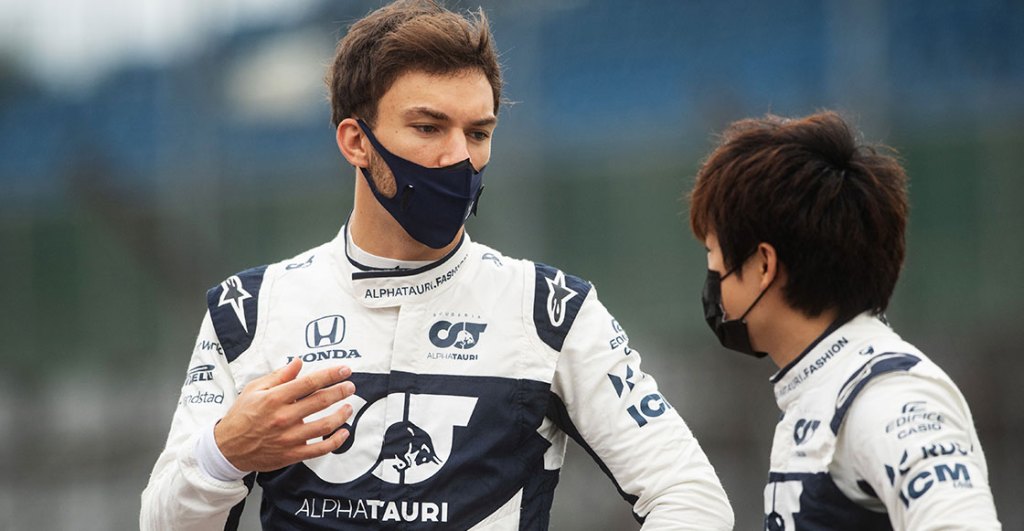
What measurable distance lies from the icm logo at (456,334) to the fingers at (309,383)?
430 millimetres

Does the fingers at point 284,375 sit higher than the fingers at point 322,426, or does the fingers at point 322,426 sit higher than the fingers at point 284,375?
the fingers at point 284,375

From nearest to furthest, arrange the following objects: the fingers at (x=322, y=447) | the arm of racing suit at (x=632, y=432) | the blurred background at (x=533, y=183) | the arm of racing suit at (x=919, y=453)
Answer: the arm of racing suit at (x=919, y=453)
the fingers at (x=322, y=447)
the arm of racing suit at (x=632, y=432)
the blurred background at (x=533, y=183)

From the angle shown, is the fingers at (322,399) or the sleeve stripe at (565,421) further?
the sleeve stripe at (565,421)

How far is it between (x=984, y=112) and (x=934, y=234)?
1149 millimetres

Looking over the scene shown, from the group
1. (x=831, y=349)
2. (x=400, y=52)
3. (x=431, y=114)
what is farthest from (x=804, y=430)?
(x=400, y=52)

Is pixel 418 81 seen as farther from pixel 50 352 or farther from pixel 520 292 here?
pixel 50 352

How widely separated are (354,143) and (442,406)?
71cm

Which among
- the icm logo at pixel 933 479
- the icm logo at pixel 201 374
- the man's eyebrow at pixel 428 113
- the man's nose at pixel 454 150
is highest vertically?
the man's eyebrow at pixel 428 113

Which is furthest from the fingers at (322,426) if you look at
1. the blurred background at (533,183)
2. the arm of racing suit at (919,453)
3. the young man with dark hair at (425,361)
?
the blurred background at (533,183)

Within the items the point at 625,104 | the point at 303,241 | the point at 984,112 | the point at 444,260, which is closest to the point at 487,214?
the point at 625,104

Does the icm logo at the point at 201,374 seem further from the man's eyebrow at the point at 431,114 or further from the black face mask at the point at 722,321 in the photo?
the black face mask at the point at 722,321

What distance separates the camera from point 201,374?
330 centimetres

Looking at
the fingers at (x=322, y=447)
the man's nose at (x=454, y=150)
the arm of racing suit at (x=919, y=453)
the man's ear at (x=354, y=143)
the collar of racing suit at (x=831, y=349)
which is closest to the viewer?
the arm of racing suit at (x=919, y=453)

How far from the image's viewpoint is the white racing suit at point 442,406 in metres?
3.12
